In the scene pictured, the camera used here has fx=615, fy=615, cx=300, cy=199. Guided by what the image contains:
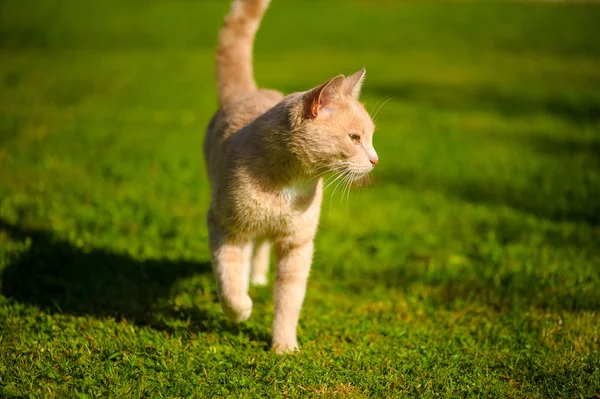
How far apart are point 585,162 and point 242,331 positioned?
6.67 meters

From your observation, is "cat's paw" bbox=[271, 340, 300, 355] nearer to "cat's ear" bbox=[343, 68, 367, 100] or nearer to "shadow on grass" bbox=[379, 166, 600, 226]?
"cat's ear" bbox=[343, 68, 367, 100]

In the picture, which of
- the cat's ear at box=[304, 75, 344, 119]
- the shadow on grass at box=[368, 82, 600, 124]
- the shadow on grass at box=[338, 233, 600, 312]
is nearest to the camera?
the cat's ear at box=[304, 75, 344, 119]

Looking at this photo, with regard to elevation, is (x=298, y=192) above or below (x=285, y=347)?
above

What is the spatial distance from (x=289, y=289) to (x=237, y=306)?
368 millimetres

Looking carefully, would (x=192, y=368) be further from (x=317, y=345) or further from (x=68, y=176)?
(x=68, y=176)

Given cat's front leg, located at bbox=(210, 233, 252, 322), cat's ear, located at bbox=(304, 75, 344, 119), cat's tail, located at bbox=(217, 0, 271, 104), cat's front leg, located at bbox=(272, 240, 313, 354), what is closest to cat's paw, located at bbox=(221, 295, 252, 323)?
cat's front leg, located at bbox=(210, 233, 252, 322)

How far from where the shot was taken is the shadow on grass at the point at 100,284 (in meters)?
4.15

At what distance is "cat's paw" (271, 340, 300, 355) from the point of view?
147 inches

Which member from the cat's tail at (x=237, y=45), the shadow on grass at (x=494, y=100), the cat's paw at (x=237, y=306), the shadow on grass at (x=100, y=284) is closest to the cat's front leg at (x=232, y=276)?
the cat's paw at (x=237, y=306)

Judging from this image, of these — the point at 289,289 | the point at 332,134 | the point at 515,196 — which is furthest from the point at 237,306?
the point at 515,196

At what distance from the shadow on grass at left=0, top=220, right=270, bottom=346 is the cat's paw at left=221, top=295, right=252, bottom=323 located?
33 cm

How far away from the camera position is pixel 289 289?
386cm

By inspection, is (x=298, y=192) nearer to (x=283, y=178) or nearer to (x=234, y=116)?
(x=283, y=178)

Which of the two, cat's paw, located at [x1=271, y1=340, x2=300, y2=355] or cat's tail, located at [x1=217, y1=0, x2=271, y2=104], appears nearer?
cat's paw, located at [x1=271, y1=340, x2=300, y2=355]
